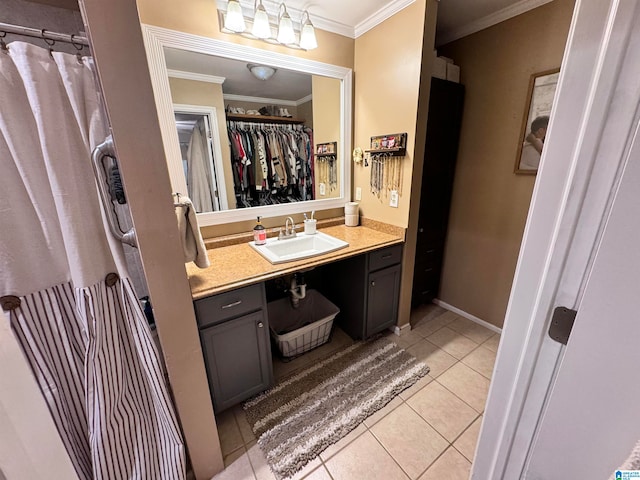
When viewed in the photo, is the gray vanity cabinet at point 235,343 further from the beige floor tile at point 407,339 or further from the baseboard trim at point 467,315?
the baseboard trim at point 467,315

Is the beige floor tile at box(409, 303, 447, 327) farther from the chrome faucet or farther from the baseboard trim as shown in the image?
the chrome faucet

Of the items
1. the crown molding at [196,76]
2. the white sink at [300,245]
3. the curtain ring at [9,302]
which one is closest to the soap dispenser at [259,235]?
the white sink at [300,245]

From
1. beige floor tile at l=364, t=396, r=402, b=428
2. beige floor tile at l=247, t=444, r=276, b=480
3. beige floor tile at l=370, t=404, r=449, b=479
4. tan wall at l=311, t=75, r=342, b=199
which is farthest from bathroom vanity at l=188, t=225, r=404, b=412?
tan wall at l=311, t=75, r=342, b=199

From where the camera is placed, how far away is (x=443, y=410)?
1.46 m

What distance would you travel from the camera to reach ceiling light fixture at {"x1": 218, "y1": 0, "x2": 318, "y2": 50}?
1.41 m

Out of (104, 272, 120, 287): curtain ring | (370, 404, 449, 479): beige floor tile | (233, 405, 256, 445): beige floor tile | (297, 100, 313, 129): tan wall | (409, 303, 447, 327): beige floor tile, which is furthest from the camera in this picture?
(409, 303, 447, 327): beige floor tile

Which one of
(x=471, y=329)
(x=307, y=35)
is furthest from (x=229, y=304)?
(x=471, y=329)

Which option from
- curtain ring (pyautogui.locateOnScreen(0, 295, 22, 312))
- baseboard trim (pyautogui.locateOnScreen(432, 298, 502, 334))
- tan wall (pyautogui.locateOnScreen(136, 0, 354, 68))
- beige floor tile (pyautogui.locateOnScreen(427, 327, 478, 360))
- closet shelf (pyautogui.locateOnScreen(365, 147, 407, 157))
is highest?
tan wall (pyautogui.locateOnScreen(136, 0, 354, 68))

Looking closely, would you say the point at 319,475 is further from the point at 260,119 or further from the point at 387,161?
the point at 260,119

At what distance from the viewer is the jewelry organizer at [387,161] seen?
5.66ft

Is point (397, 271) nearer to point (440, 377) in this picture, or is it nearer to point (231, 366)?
point (440, 377)

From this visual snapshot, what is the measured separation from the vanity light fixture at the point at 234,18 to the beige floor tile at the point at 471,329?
8.65 feet

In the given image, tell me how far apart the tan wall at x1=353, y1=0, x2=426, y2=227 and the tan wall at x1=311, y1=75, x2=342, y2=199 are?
164mm

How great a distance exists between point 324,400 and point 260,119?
188cm
